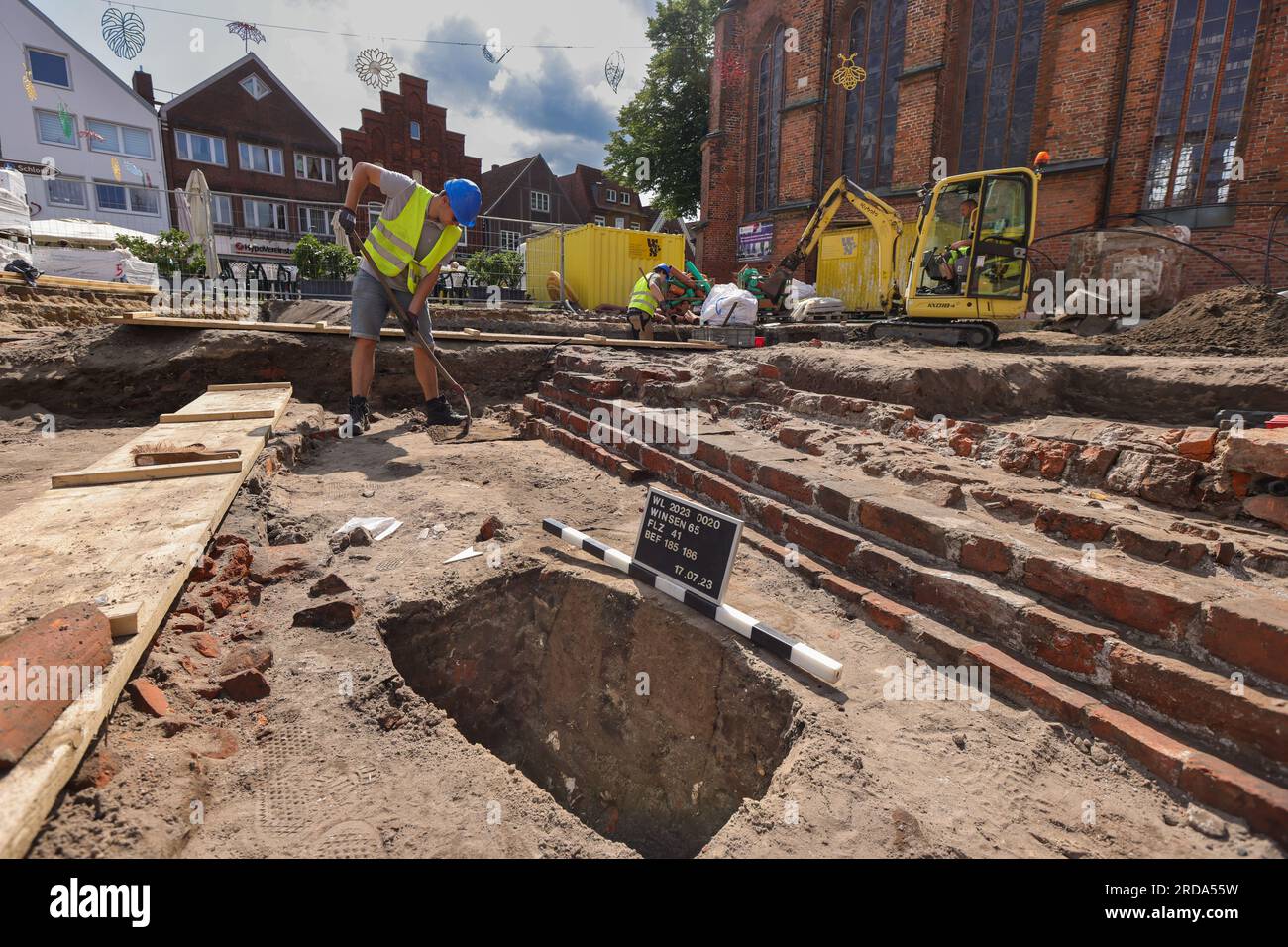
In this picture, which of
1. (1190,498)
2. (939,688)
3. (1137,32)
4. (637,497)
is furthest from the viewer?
(1137,32)

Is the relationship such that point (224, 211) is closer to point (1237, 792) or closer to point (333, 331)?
point (333, 331)

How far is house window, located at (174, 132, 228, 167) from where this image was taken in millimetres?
26031

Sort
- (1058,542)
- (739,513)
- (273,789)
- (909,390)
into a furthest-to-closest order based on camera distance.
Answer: (909,390) < (739,513) < (1058,542) < (273,789)

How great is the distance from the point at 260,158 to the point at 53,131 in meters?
6.68

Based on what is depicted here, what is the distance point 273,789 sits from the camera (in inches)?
61.0

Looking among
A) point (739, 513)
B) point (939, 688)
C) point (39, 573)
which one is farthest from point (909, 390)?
point (39, 573)

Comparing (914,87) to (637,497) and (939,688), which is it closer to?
(637,497)

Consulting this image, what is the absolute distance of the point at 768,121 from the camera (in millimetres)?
18531

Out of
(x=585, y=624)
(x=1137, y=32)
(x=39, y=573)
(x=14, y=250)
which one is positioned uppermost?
(x=1137, y=32)

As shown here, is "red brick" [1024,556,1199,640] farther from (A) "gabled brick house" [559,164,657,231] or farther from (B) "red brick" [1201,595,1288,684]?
(A) "gabled brick house" [559,164,657,231]

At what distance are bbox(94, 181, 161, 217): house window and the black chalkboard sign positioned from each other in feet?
100

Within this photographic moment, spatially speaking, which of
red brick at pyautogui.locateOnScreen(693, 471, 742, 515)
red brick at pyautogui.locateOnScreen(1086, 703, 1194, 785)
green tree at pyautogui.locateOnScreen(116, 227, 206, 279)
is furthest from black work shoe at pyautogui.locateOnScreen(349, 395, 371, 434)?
green tree at pyautogui.locateOnScreen(116, 227, 206, 279)

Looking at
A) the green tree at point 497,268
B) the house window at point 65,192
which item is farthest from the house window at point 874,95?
the house window at point 65,192

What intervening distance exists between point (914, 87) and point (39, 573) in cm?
1736
